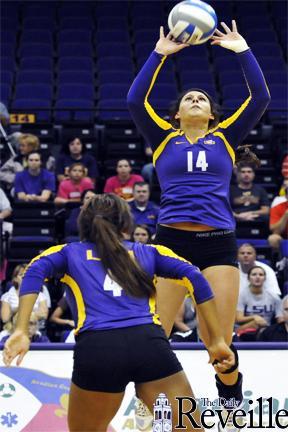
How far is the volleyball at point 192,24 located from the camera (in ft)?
17.6

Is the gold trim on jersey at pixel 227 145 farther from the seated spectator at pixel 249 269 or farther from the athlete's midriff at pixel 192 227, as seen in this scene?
the seated spectator at pixel 249 269

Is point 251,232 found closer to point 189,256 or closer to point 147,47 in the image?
point 189,256

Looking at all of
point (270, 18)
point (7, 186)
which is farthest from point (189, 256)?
point (270, 18)

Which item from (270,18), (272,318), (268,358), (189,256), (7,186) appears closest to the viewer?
(189,256)

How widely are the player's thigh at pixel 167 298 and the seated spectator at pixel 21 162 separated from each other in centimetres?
639

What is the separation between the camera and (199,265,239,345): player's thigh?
5258 mm

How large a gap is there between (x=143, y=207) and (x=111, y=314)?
250 inches

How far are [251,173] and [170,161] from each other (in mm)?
5386

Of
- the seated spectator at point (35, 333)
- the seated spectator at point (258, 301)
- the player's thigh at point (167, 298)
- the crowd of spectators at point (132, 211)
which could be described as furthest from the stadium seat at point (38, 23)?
the player's thigh at point (167, 298)

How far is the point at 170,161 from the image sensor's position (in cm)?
545

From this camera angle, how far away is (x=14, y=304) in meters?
8.66

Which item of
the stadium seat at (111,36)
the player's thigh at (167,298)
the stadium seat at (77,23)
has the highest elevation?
the stadium seat at (77,23)

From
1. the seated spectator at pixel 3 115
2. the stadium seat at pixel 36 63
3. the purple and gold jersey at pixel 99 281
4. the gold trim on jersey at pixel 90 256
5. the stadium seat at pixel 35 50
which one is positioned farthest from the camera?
the stadium seat at pixel 35 50

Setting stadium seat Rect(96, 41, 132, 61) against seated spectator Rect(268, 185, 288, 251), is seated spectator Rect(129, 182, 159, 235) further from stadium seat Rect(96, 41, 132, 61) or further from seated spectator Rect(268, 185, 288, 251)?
stadium seat Rect(96, 41, 132, 61)
